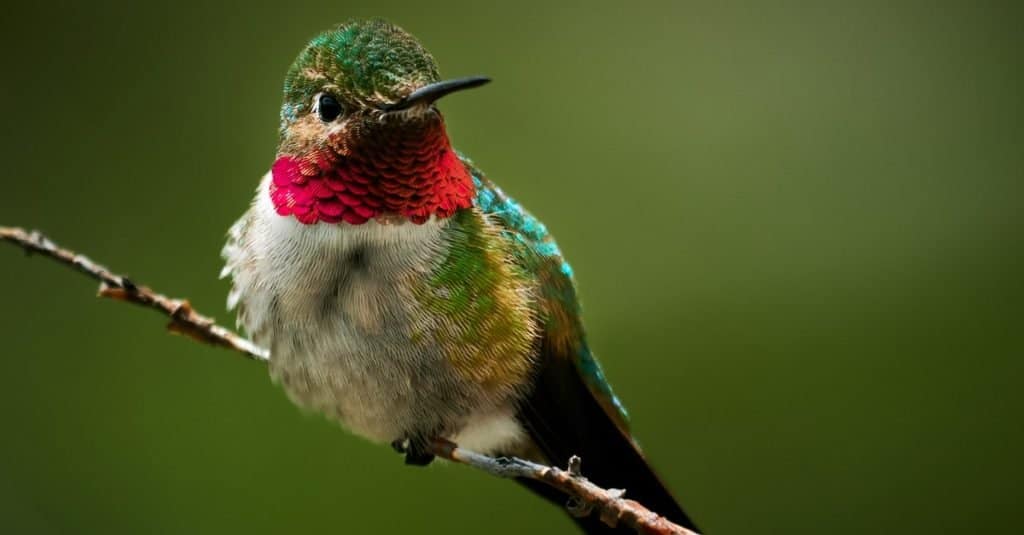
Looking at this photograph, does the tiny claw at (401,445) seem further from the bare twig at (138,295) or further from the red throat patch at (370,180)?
the red throat patch at (370,180)

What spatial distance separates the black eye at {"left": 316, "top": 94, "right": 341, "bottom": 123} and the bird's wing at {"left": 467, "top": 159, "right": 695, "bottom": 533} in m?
0.31

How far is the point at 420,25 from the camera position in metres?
3.62

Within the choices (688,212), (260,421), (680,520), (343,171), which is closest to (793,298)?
(688,212)

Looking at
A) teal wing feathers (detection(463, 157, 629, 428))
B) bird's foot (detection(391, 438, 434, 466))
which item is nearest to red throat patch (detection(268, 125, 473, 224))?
teal wing feathers (detection(463, 157, 629, 428))

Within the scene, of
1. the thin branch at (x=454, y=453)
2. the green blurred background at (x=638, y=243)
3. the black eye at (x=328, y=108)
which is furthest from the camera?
the green blurred background at (x=638, y=243)

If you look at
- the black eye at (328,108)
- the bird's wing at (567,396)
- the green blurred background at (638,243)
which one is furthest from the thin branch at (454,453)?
the green blurred background at (638,243)

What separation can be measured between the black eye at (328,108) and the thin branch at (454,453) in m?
0.37

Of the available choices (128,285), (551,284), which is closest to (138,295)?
(128,285)

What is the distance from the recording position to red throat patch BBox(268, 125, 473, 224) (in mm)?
1620

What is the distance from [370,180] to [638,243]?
5.72ft

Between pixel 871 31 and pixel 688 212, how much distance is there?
2.85ft

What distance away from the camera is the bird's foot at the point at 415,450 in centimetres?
184

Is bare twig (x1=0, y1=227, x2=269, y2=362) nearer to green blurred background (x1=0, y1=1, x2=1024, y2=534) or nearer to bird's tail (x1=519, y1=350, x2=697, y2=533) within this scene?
bird's tail (x1=519, y1=350, x2=697, y2=533)

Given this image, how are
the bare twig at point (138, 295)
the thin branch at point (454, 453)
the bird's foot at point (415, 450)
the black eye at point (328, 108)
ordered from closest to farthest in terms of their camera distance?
the thin branch at point (454, 453) < the bare twig at point (138, 295) < the black eye at point (328, 108) < the bird's foot at point (415, 450)
